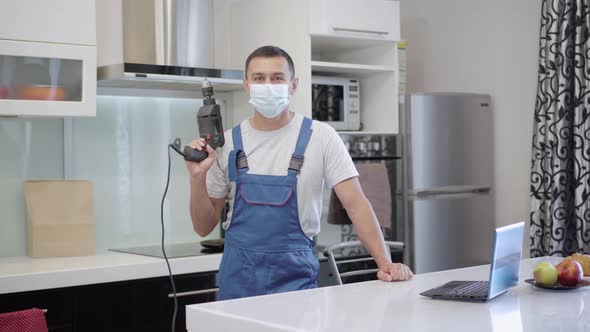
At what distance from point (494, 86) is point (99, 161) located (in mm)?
2236

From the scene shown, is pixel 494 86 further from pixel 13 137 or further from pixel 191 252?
pixel 13 137

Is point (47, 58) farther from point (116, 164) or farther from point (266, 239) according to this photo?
point (266, 239)

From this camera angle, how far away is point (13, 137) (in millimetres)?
3633

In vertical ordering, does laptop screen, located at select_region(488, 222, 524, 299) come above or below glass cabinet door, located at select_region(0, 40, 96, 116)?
below

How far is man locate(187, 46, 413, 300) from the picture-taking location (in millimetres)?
2615

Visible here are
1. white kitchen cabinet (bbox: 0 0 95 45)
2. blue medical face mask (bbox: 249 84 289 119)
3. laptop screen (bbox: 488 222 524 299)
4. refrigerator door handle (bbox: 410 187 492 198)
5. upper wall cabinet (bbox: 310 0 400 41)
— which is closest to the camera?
laptop screen (bbox: 488 222 524 299)

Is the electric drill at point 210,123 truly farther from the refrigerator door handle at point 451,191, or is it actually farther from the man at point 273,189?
the refrigerator door handle at point 451,191

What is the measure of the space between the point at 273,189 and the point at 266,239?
0.16 meters

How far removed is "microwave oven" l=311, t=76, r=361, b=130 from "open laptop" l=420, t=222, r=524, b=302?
1902 mm

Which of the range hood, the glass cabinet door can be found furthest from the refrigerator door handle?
the glass cabinet door

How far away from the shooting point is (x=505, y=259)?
215cm

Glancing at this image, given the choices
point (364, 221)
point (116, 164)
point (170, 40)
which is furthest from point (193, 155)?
point (116, 164)

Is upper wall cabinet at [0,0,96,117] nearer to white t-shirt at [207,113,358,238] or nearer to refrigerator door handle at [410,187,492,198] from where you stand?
white t-shirt at [207,113,358,238]

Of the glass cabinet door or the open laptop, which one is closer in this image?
the open laptop
